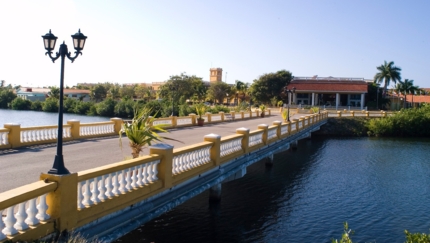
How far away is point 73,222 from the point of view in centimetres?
677

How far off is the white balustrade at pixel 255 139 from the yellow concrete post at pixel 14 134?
9116mm

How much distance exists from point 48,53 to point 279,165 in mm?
20168

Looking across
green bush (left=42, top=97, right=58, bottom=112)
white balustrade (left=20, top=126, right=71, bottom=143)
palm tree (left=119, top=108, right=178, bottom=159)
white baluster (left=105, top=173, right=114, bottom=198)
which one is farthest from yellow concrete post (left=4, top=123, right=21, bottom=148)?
green bush (left=42, top=97, right=58, bottom=112)

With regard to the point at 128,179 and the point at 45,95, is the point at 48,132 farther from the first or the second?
the point at 45,95

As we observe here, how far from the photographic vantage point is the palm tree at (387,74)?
81875 millimetres

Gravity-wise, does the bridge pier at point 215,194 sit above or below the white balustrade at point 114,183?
below

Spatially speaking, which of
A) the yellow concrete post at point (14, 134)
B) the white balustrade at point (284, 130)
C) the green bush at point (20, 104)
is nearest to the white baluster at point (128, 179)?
the yellow concrete post at point (14, 134)

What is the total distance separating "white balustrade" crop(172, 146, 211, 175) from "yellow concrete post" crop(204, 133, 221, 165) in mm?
224

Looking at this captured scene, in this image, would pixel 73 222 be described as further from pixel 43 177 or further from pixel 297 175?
pixel 297 175

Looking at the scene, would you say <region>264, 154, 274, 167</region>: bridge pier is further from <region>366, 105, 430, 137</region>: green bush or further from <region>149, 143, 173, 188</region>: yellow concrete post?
<region>366, 105, 430, 137</region>: green bush

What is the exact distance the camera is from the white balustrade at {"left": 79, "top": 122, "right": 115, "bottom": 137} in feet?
59.8

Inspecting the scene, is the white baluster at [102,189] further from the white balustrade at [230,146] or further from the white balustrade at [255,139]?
the white balustrade at [255,139]

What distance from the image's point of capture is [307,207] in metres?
16.6

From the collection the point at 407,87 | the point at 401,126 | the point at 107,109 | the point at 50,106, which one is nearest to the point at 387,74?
the point at 407,87
